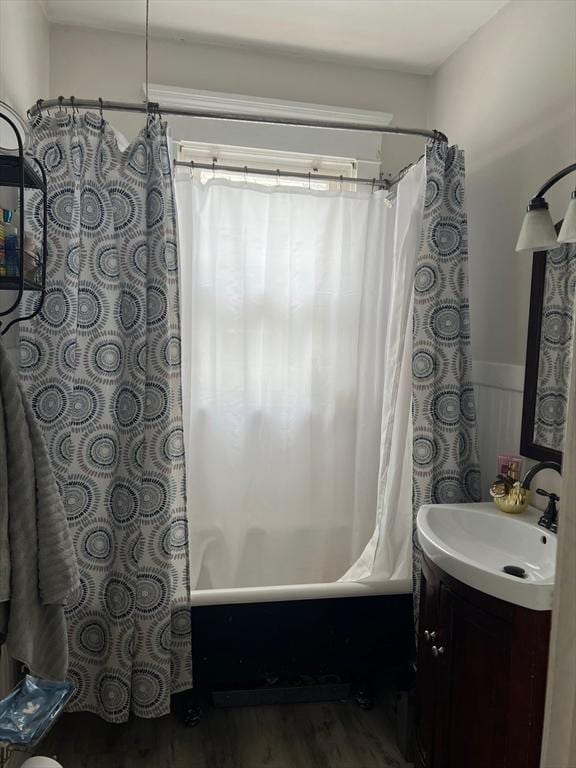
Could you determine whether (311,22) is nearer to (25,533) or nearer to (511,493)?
(511,493)

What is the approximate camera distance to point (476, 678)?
148 cm

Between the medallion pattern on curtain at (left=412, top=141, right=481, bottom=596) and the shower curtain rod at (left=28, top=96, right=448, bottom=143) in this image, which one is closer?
the shower curtain rod at (left=28, top=96, right=448, bottom=143)

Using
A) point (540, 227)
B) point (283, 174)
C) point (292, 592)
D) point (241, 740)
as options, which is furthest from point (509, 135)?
point (241, 740)

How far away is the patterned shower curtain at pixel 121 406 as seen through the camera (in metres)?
1.90

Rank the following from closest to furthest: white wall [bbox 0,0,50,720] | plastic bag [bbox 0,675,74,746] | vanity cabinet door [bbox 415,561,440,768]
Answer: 1. plastic bag [bbox 0,675,74,746]
2. vanity cabinet door [bbox 415,561,440,768]
3. white wall [bbox 0,0,50,720]

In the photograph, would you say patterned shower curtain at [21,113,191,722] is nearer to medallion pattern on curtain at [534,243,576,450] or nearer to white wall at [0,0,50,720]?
white wall at [0,0,50,720]

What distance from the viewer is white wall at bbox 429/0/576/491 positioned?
190 centimetres

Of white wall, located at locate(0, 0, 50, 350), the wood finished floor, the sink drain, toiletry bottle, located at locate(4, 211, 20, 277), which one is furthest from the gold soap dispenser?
white wall, located at locate(0, 0, 50, 350)

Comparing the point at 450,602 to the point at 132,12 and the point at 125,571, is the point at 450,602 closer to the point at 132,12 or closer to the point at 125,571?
the point at 125,571

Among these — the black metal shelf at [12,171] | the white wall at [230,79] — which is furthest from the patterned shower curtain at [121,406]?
the white wall at [230,79]

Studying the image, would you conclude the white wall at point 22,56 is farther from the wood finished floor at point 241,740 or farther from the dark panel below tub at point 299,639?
the wood finished floor at point 241,740

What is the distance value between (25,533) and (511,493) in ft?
4.74

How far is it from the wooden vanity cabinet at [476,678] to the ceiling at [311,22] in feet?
6.84

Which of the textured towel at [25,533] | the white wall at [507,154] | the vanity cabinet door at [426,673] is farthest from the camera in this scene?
the white wall at [507,154]
